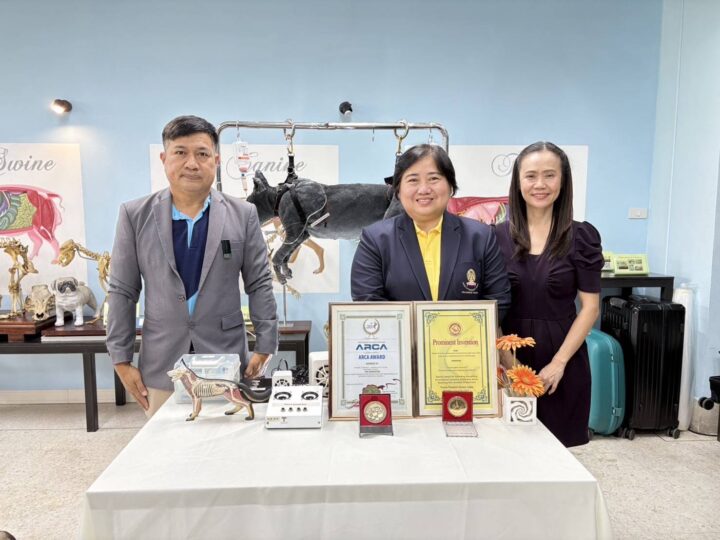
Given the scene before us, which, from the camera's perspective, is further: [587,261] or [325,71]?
[325,71]

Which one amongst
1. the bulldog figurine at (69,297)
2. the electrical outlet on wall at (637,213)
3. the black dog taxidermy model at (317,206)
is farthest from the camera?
the electrical outlet on wall at (637,213)

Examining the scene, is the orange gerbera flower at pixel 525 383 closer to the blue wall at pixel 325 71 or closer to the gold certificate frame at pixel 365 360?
the gold certificate frame at pixel 365 360

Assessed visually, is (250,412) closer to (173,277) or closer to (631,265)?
(173,277)

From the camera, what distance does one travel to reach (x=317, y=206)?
2.39 meters

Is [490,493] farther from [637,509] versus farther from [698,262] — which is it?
[698,262]

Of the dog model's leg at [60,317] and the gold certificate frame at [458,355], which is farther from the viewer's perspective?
the dog model's leg at [60,317]

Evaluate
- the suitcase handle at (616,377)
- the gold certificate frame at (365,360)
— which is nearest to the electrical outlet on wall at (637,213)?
the suitcase handle at (616,377)

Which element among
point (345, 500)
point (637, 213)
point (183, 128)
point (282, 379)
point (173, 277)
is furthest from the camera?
point (637, 213)

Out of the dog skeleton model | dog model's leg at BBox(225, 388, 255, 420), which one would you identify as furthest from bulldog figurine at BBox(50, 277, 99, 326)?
dog model's leg at BBox(225, 388, 255, 420)

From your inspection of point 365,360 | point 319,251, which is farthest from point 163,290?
point 319,251

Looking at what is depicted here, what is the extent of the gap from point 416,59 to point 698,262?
2.29 m

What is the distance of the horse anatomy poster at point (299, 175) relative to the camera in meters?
3.38

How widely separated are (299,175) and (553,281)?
216 centimetres

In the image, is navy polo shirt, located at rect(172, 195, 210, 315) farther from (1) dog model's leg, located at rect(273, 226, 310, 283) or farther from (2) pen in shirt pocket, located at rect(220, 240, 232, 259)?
(1) dog model's leg, located at rect(273, 226, 310, 283)
